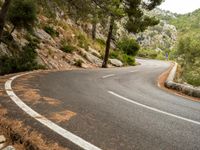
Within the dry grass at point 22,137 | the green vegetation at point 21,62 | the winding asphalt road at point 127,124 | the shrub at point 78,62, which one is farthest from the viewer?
the shrub at point 78,62

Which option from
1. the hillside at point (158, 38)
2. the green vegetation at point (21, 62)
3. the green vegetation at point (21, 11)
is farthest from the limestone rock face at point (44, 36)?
the hillside at point (158, 38)

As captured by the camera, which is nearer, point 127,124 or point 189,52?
point 127,124

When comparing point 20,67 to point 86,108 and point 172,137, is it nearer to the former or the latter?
point 86,108

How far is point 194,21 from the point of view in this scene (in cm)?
17238

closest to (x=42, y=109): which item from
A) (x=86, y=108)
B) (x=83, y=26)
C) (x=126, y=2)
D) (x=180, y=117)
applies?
(x=86, y=108)

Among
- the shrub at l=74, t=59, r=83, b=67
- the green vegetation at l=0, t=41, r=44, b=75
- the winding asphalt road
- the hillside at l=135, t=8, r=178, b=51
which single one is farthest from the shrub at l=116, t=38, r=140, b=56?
the hillside at l=135, t=8, r=178, b=51

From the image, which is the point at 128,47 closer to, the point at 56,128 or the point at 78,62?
the point at 78,62

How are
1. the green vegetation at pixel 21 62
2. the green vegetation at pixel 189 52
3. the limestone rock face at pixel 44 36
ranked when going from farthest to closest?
the green vegetation at pixel 189 52, the limestone rock face at pixel 44 36, the green vegetation at pixel 21 62

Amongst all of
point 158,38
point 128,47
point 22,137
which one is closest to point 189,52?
point 128,47

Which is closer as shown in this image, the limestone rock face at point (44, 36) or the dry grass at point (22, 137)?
the dry grass at point (22, 137)

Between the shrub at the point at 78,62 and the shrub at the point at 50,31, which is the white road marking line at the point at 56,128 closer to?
the shrub at the point at 78,62

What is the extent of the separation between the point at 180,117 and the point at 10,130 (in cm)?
401

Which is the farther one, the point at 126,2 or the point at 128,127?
the point at 126,2

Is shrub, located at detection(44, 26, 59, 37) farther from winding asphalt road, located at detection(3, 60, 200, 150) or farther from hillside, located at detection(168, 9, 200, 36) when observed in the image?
hillside, located at detection(168, 9, 200, 36)
